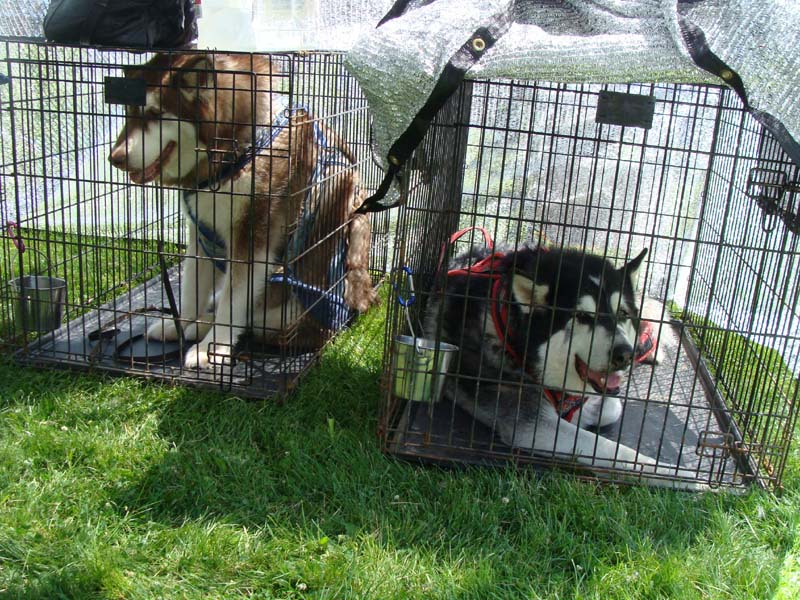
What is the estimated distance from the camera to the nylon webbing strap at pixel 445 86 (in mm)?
2510

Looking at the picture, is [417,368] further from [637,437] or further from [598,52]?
[598,52]

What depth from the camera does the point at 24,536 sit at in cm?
250

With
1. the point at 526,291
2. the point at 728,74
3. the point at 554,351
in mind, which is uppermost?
the point at 728,74

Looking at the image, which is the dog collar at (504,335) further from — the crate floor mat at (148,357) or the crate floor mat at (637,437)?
the crate floor mat at (148,357)

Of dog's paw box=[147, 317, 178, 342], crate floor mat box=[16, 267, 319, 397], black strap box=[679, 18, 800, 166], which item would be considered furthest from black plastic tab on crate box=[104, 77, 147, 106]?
black strap box=[679, 18, 800, 166]

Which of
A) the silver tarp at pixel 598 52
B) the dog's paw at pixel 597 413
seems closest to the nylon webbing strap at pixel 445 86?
the silver tarp at pixel 598 52

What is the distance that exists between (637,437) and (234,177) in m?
2.43

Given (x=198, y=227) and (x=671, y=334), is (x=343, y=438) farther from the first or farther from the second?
(x=671, y=334)

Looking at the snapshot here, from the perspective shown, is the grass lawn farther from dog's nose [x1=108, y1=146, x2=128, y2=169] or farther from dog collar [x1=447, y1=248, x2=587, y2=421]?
dog's nose [x1=108, y1=146, x2=128, y2=169]

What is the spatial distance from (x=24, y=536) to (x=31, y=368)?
5.12 feet

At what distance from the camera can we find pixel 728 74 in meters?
2.45

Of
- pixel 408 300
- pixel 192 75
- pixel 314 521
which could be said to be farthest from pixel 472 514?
pixel 192 75

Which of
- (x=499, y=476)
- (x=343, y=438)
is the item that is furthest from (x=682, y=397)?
(x=343, y=438)

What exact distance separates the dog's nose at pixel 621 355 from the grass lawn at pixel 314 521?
59 centimetres
